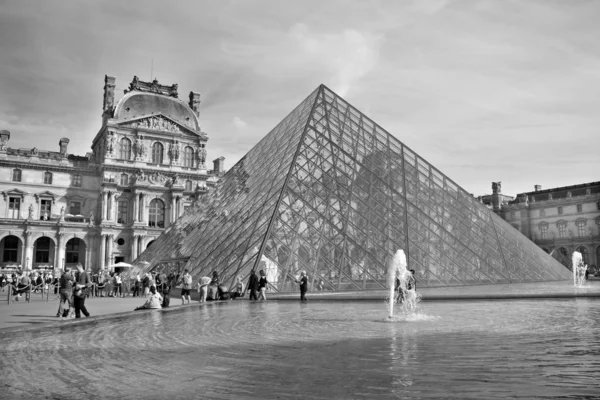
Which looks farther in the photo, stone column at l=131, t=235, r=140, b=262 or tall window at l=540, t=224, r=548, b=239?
tall window at l=540, t=224, r=548, b=239

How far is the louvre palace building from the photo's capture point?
4838 cm

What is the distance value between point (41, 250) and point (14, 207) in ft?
16.1

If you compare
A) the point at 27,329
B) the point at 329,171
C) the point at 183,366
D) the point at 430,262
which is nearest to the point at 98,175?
the point at 329,171

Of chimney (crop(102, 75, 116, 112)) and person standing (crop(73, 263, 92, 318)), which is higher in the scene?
chimney (crop(102, 75, 116, 112))

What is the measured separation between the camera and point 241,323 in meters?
8.81

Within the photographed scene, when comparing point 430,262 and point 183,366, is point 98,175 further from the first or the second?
point 183,366

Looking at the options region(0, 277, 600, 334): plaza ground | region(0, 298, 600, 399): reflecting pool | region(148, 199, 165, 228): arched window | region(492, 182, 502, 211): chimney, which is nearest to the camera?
region(0, 298, 600, 399): reflecting pool

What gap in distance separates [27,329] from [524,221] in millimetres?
65784

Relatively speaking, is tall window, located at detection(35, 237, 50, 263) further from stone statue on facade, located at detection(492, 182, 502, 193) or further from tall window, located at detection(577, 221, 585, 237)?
tall window, located at detection(577, 221, 585, 237)

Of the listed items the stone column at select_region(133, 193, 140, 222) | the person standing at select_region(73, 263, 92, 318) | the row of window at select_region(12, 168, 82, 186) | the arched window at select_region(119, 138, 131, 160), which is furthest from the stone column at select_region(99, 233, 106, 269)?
the person standing at select_region(73, 263, 92, 318)

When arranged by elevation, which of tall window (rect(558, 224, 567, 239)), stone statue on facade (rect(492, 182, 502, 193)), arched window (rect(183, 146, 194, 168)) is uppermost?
arched window (rect(183, 146, 194, 168))

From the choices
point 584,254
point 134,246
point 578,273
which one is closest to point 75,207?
point 134,246

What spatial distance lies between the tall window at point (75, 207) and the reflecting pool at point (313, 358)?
45.9m

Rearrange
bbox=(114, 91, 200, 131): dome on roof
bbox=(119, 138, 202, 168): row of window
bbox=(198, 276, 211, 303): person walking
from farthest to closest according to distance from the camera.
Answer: bbox=(114, 91, 200, 131): dome on roof → bbox=(119, 138, 202, 168): row of window → bbox=(198, 276, 211, 303): person walking
